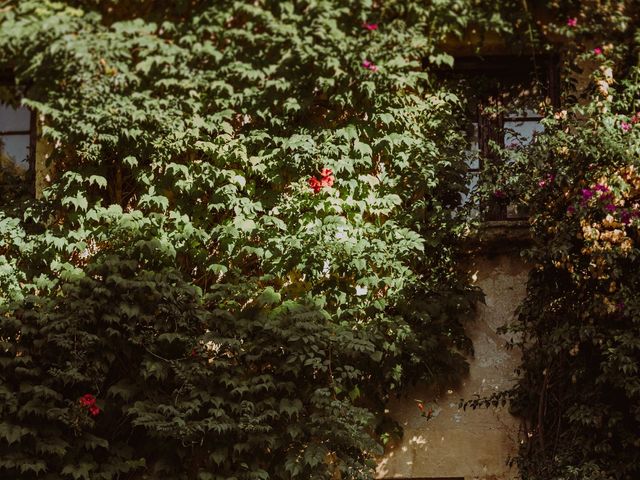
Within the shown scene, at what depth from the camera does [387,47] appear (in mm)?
6984

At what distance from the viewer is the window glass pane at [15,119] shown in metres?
7.68

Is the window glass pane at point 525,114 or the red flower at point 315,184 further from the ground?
the window glass pane at point 525,114

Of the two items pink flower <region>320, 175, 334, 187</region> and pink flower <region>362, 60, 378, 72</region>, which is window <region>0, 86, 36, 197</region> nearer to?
pink flower <region>320, 175, 334, 187</region>

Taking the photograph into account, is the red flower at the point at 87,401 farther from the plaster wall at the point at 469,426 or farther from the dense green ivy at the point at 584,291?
the dense green ivy at the point at 584,291

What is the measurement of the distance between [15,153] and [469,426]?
458cm

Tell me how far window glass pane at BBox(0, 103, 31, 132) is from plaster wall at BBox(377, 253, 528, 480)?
4.11 metres

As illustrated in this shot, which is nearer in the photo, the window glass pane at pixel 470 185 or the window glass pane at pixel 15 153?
the window glass pane at pixel 470 185

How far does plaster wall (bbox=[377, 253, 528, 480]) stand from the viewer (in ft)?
21.7

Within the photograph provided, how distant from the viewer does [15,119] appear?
25.3 feet

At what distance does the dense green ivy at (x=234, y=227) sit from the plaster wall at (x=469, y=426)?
21cm

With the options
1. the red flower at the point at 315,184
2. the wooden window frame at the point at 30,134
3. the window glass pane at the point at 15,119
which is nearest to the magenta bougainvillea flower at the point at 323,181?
the red flower at the point at 315,184

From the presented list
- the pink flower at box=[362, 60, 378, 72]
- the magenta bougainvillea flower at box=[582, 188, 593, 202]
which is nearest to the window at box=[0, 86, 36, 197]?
the pink flower at box=[362, 60, 378, 72]

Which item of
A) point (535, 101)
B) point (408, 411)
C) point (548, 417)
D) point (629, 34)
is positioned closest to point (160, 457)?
point (408, 411)

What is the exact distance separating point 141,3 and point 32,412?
3437 mm
